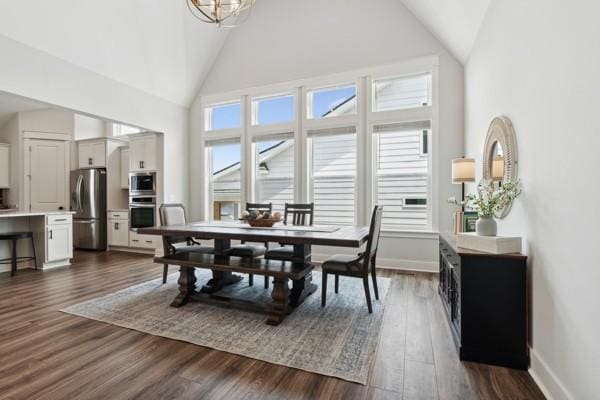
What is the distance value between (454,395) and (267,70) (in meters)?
5.27

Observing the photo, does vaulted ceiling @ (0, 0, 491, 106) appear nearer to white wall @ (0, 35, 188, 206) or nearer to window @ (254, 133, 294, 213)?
white wall @ (0, 35, 188, 206)

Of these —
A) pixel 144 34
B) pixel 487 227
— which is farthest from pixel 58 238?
pixel 487 227

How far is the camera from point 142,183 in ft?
19.4

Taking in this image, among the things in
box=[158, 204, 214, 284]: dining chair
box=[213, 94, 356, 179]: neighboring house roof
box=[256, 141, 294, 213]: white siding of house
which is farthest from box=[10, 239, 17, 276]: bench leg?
box=[256, 141, 294, 213]: white siding of house

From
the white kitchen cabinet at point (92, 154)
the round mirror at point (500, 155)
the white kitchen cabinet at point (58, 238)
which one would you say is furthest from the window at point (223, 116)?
the round mirror at point (500, 155)

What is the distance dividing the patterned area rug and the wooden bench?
0.07 metres

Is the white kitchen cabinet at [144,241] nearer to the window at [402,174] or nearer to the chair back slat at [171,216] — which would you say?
the chair back slat at [171,216]

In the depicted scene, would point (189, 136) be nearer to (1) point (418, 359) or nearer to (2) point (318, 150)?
(2) point (318, 150)

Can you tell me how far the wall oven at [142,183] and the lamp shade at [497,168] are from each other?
553 centimetres

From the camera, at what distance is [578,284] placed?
143 cm

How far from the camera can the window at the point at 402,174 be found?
178 inches

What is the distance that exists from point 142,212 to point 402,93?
5.21 meters

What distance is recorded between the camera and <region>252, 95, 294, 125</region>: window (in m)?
5.34

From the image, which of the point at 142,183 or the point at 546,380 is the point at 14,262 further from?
the point at 546,380
